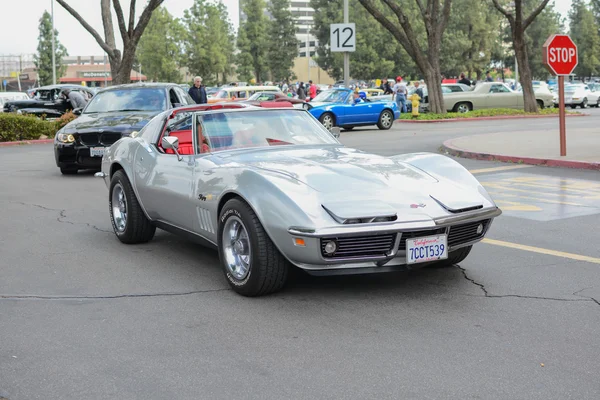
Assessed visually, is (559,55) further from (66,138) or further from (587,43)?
(587,43)

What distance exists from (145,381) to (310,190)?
6.25 ft

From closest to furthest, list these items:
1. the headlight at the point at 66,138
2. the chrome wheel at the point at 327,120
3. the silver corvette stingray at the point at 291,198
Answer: the silver corvette stingray at the point at 291,198 < the headlight at the point at 66,138 < the chrome wheel at the point at 327,120

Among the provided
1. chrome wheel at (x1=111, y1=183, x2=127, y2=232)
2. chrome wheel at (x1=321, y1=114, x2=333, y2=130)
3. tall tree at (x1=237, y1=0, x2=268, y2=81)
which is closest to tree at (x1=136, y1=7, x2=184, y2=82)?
tall tree at (x1=237, y1=0, x2=268, y2=81)

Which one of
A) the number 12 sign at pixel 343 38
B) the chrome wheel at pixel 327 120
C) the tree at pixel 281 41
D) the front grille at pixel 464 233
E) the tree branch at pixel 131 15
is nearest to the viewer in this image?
the front grille at pixel 464 233

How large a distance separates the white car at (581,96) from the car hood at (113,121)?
34.8 metres

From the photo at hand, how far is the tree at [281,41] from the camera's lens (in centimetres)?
8238

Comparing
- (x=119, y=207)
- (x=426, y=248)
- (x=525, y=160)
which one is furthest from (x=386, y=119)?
(x=426, y=248)

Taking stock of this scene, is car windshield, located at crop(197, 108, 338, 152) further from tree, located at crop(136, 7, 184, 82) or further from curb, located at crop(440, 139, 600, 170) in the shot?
tree, located at crop(136, 7, 184, 82)

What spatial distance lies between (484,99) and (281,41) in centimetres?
5085

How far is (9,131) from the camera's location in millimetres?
23266

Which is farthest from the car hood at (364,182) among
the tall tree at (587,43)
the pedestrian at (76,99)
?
the tall tree at (587,43)

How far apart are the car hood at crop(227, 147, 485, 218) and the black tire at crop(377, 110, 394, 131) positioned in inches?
795

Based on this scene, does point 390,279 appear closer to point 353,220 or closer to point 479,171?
point 353,220

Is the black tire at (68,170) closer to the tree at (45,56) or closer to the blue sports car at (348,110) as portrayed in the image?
the blue sports car at (348,110)
